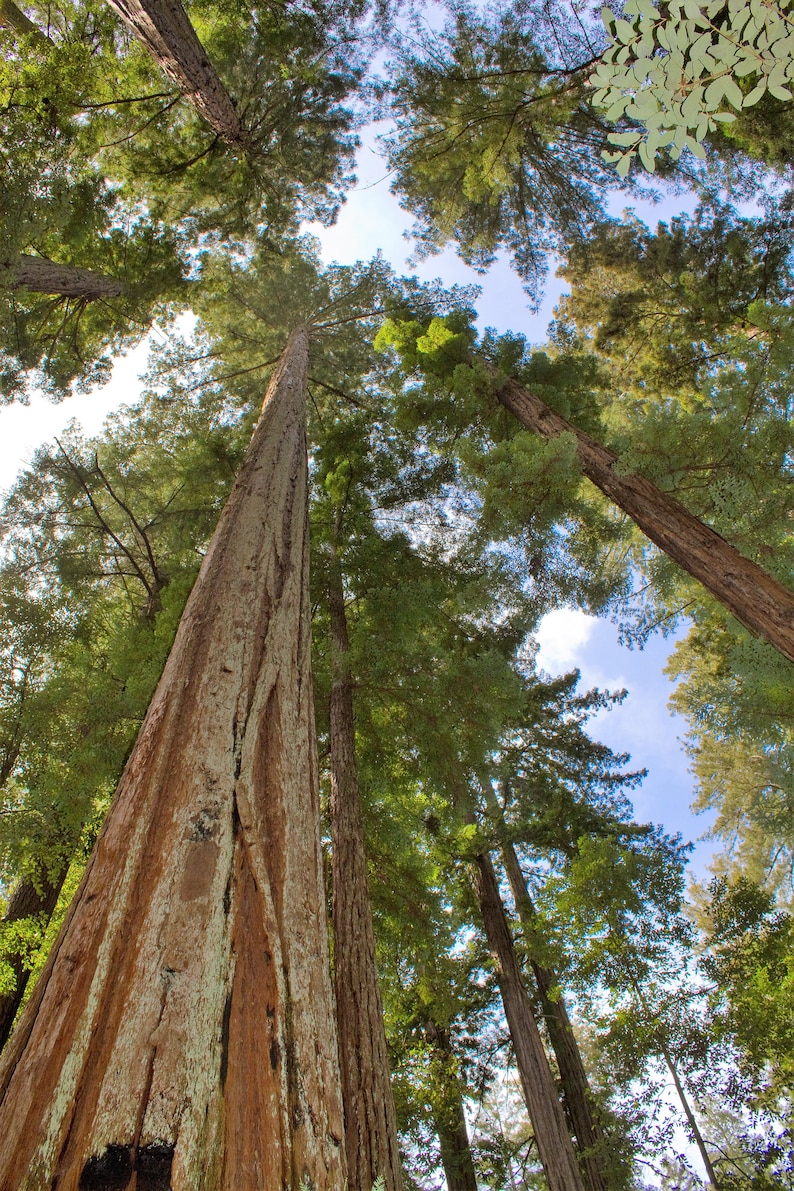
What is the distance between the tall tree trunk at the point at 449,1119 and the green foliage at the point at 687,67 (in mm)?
9701

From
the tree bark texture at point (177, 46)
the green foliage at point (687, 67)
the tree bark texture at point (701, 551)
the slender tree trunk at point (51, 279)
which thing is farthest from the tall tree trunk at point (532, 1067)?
the tree bark texture at point (177, 46)

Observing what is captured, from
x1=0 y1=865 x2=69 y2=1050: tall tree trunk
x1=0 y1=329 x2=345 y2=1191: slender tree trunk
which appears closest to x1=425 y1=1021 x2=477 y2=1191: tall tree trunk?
x1=0 y1=865 x2=69 y2=1050: tall tree trunk

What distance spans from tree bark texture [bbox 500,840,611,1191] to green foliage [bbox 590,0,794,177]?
7.51 m

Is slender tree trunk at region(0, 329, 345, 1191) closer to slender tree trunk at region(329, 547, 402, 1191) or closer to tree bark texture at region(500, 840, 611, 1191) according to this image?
slender tree trunk at region(329, 547, 402, 1191)

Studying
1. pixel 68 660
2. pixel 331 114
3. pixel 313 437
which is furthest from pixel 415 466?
pixel 331 114

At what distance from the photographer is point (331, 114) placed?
10.4m

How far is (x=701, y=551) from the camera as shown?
16.0 ft

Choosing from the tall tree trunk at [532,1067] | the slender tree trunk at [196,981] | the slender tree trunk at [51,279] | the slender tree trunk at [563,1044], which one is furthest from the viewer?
the slender tree trunk at [563,1044]

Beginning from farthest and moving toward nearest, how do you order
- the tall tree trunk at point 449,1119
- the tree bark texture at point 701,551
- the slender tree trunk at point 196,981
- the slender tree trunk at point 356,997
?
the tall tree trunk at point 449,1119 → the tree bark texture at point 701,551 → the slender tree trunk at point 356,997 → the slender tree trunk at point 196,981

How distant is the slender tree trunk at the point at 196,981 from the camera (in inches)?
42.1

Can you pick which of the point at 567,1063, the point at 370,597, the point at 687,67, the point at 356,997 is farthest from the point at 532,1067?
the point at 687,67

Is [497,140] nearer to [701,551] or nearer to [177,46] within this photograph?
[177,46]

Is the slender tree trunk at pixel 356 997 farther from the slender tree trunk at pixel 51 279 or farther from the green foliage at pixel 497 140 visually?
the green foliage at pixel 497 140

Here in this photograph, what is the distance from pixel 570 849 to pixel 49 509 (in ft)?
29.9
